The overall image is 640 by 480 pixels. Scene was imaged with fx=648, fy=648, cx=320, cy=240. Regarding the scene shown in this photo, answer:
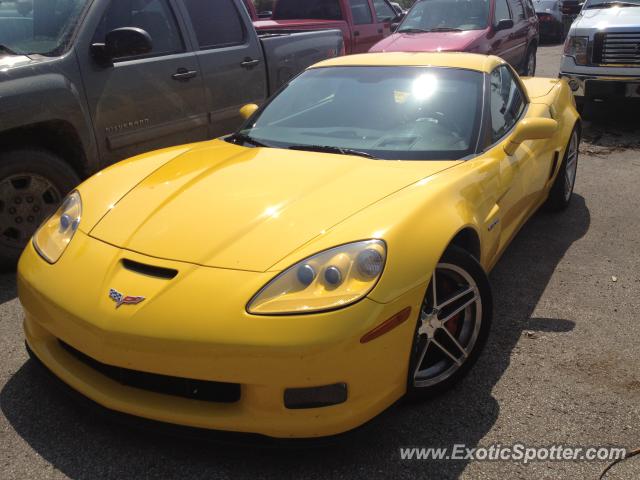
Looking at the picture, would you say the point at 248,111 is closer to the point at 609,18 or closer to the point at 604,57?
the point at 604,57

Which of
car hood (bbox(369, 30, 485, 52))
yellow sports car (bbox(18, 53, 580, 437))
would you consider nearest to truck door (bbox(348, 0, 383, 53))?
car hood (bbox(369, 30, 485, 52))

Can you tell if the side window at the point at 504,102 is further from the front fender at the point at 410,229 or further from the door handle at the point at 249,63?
the door handle at the point at 249,63

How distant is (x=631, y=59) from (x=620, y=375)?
5909 mm

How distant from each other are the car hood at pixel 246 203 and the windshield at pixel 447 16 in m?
6.70

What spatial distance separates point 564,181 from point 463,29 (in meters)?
4.75

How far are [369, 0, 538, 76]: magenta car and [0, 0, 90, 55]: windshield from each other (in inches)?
196

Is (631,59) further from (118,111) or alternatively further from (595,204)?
(118,111)

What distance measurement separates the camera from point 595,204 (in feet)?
17.8

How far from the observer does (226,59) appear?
527cm

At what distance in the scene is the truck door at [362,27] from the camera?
998cm

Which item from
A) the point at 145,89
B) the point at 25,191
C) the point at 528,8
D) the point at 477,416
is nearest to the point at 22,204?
the point at 25,191

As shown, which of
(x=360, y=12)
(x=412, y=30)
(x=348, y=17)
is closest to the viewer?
(x=412, y=30)

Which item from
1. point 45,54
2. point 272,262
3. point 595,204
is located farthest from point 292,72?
point 272,262

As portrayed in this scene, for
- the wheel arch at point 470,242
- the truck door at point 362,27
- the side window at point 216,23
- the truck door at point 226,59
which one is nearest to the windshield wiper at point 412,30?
the truck door at point 362,27
